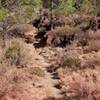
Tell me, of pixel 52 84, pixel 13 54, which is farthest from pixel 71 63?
pixel 13 54

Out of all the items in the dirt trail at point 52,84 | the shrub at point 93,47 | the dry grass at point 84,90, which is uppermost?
the dry grass at point 84,90

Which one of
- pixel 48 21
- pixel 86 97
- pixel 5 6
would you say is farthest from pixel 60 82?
pixel 48 21

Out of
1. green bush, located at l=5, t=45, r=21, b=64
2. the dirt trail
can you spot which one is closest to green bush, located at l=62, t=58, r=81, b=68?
the dirt trail

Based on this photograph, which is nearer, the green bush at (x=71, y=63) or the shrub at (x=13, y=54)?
the green bush at (x=71, y=63)

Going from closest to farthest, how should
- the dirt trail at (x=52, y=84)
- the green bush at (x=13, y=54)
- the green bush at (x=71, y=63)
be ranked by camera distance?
the dirt trail at (x=52, y=84) → the green bush at (x=71, y=63) → the green bush at (x=13, y=54)

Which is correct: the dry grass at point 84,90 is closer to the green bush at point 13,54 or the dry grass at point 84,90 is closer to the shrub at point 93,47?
the green bush at point 13,54

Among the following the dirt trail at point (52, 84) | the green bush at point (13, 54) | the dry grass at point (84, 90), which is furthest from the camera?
the green bush at point (13, 54)

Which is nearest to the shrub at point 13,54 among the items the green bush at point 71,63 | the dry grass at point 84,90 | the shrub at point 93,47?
the green bush at point 71,63

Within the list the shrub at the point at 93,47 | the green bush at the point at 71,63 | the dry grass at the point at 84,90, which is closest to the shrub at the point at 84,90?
the dry grass at the point at 84,90

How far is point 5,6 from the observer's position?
22.1 m

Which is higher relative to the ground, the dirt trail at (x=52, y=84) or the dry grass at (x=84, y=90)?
the dry grass at (x=84, y=90)

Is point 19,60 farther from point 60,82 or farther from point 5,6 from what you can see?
point 5,6

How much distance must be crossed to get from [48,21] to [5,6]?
1383 centimetres

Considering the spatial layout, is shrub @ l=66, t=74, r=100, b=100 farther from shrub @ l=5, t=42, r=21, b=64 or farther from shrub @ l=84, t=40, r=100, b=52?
shrub @ l=84, t=40, r=100, b=52
